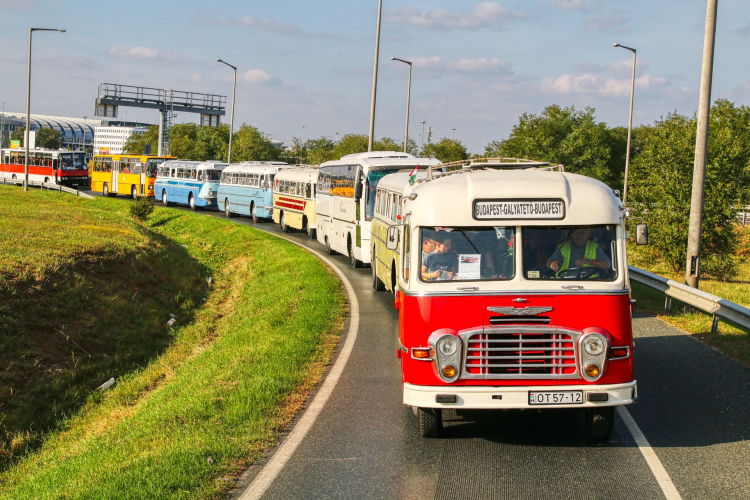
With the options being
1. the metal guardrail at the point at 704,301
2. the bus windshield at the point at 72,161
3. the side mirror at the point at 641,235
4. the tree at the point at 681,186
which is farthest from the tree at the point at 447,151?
the side mirror at the point at 641,235

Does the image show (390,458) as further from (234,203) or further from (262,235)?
(234,203)

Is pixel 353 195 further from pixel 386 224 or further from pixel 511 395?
pixel 511 395

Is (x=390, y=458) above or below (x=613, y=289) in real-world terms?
below

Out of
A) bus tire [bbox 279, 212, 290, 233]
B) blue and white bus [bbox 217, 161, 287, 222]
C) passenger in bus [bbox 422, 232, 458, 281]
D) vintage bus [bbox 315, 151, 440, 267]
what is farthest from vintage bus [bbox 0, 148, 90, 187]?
passenger in bus [bbox 422, 232, 458, 281]

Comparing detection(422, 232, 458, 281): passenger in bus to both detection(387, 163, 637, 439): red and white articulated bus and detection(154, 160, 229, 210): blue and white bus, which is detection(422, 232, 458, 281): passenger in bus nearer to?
detection(387, 163, 637, 439): red and white articulated bus

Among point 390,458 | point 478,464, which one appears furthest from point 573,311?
point 390,458

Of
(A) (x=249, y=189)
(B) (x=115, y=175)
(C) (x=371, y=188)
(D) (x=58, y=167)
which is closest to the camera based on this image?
(C) (x=371, y=188)

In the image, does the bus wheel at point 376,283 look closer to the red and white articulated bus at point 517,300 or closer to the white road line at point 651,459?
the white road line at point 651,459

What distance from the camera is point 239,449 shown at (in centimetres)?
732

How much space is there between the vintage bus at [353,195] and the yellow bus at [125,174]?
30.6 meters

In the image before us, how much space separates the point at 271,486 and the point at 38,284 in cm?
1263

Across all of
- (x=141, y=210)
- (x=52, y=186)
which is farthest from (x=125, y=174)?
(x=141, y=210)

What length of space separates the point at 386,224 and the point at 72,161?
2203 inches

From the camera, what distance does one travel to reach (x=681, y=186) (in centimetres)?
2123
